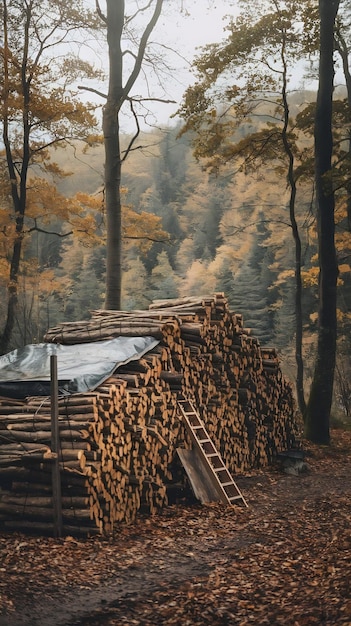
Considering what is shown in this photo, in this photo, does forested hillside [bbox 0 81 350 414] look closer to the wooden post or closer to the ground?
the ground

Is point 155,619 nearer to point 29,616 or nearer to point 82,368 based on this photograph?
point 29,616

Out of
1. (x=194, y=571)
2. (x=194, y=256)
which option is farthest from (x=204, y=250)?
(x=194, y=571)

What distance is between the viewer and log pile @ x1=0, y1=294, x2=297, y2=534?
8.06 m

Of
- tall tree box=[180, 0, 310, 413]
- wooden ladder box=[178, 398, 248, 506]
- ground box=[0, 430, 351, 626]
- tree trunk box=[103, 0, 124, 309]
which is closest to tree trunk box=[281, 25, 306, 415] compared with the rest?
tall tree box=[180, 0, 310, 413]

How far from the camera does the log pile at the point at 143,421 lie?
806 cm

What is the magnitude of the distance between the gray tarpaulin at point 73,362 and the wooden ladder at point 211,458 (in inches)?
48.3

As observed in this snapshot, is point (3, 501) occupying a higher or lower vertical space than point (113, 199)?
lower

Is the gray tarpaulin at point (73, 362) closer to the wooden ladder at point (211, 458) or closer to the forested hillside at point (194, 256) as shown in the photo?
the wooden ladder at point (211, 458)

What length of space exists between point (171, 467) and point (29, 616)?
14.6 feet

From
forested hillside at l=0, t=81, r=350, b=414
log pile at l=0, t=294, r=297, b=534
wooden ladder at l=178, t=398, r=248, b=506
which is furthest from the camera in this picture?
forested hillside at l=0, t=81, r=350, b=414

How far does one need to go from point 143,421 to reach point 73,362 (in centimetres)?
146

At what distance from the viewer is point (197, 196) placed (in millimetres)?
64500

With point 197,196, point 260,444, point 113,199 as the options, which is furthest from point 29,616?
point 197,196

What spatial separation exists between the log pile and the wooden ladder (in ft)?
0.59
